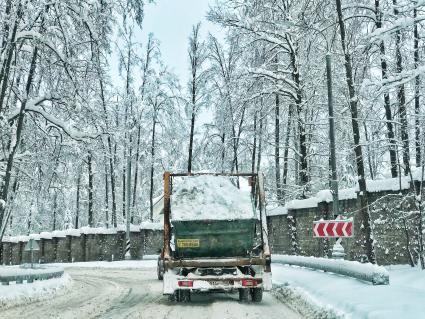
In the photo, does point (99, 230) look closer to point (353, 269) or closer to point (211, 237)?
point (211, 237)

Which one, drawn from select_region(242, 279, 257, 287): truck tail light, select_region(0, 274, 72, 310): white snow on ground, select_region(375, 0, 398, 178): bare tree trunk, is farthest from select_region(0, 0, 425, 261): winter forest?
select_region(242, 279, 257, 287): truck tail light

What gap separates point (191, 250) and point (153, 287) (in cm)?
459

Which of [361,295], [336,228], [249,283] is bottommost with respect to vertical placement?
[361,295]

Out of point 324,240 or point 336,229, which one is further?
point 324,240

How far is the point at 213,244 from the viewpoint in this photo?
36.6 ft

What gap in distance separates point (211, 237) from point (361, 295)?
355 cm

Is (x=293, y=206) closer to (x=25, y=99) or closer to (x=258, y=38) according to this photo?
(x=258, y=38)

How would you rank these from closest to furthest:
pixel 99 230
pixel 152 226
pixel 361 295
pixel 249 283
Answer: pixel 361 295 < pixel 249 283 < pixel 152 226 < pixel 99 230

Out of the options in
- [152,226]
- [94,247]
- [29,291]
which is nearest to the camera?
[29,291]

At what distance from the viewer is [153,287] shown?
15.3 meters

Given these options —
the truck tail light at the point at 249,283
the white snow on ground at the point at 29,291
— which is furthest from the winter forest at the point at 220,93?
the truck tail light at the point at 249,283

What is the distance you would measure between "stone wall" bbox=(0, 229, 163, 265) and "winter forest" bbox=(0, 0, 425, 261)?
6.23 meters

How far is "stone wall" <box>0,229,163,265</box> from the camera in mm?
37750

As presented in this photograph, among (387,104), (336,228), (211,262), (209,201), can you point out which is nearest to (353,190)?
(387,104)
